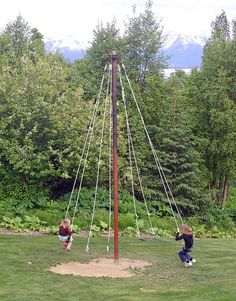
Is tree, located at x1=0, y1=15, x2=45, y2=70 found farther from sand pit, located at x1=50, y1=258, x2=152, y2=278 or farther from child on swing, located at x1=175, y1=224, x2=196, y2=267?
child on swing, located at x1=175, y1=224, x2=196, y2=267

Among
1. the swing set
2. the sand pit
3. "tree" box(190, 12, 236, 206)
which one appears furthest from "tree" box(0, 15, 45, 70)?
the sand pit

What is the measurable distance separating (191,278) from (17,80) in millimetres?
15968

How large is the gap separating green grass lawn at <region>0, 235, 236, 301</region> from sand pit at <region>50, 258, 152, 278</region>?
38cm

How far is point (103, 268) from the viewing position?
50.9 feet

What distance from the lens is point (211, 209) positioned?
30.7 metres

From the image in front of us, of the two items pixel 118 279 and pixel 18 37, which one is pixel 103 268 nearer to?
pixel 118 279

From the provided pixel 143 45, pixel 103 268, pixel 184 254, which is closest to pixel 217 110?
pixel 143 45

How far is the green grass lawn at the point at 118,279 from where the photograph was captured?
40.4 ft

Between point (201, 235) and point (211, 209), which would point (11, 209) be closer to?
point (201, 235)

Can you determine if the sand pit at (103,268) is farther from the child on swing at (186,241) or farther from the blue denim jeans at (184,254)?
the child on swing at (186,241)

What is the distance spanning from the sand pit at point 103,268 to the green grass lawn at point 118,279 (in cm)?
38

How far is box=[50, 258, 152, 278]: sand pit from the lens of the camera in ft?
48.3

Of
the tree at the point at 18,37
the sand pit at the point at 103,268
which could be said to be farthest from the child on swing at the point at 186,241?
the tree at the point at 18,37

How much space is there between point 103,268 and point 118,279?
147cm
